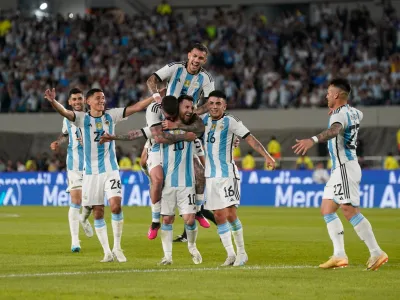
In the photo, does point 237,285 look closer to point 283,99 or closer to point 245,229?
point 245,229

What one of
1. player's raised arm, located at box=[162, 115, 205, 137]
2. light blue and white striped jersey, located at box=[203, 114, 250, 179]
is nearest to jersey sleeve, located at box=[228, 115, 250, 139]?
light blue and white striped jersey, located at box=[203, 114, 250, 179]

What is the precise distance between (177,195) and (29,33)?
3301cm

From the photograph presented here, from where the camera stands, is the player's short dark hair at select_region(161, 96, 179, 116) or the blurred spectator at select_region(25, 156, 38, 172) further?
the blurred spectator at select_region(25, 156, 38, 172)

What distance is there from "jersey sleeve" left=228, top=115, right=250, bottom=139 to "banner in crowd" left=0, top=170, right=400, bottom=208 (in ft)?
57.6

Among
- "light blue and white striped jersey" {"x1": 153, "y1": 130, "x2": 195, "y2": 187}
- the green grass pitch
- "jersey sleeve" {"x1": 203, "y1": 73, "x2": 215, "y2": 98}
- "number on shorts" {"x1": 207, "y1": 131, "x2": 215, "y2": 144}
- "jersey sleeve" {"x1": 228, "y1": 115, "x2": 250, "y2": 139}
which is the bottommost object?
the green grass pitch

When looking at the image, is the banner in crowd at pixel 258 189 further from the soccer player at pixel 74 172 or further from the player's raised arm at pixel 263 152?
the player's raised arm at pixel 263 152

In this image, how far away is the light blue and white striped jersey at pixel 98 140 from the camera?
13.9 m

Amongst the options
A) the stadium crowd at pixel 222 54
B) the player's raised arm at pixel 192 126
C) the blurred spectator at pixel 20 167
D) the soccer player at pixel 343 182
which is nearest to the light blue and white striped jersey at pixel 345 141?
the soccer player at pixel 343 182

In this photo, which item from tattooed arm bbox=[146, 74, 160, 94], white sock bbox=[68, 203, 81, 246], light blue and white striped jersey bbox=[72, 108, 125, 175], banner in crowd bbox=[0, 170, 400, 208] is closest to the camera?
light blue and white striped jersey bbox=[72, 108, 125, 175]

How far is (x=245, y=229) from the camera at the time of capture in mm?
21000

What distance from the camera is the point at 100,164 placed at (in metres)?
13.9

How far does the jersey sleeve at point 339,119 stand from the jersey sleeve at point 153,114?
3.03 metres

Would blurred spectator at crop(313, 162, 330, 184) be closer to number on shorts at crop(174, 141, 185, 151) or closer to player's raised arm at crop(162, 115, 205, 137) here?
number on shorts at crop(174, 141, 185, 151)

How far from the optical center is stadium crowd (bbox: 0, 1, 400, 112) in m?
36.7
